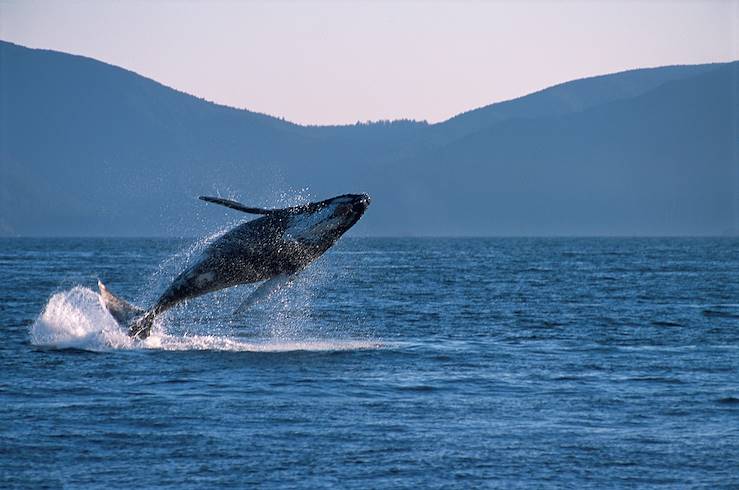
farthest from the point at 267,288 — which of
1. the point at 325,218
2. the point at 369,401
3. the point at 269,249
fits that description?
the point at 369,401

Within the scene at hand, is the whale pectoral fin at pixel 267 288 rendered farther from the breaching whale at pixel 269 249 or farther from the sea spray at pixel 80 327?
the sea spray at pixel 80 327

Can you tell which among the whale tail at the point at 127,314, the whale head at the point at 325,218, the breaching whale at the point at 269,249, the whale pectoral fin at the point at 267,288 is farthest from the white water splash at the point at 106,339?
the whale head at the point at 325,218

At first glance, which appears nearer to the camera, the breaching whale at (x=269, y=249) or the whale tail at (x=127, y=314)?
the breaching whale at (x=269, y=249)

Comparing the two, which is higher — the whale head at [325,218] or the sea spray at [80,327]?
the whale head at [325,218]

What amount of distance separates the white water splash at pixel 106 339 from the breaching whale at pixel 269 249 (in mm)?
3345

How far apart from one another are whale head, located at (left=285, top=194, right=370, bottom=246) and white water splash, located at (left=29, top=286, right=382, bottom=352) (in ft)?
17.3

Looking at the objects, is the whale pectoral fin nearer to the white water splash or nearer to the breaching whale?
the breaching whale

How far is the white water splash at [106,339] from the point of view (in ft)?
97.0

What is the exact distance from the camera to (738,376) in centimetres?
2648

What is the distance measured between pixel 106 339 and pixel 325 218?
7785 millimetres

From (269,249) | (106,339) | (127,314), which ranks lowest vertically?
(106,339)

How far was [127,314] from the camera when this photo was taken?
2673 cm

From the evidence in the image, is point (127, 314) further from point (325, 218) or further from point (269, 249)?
point (325, 218)

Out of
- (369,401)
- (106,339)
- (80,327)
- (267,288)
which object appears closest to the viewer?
(369,401)
